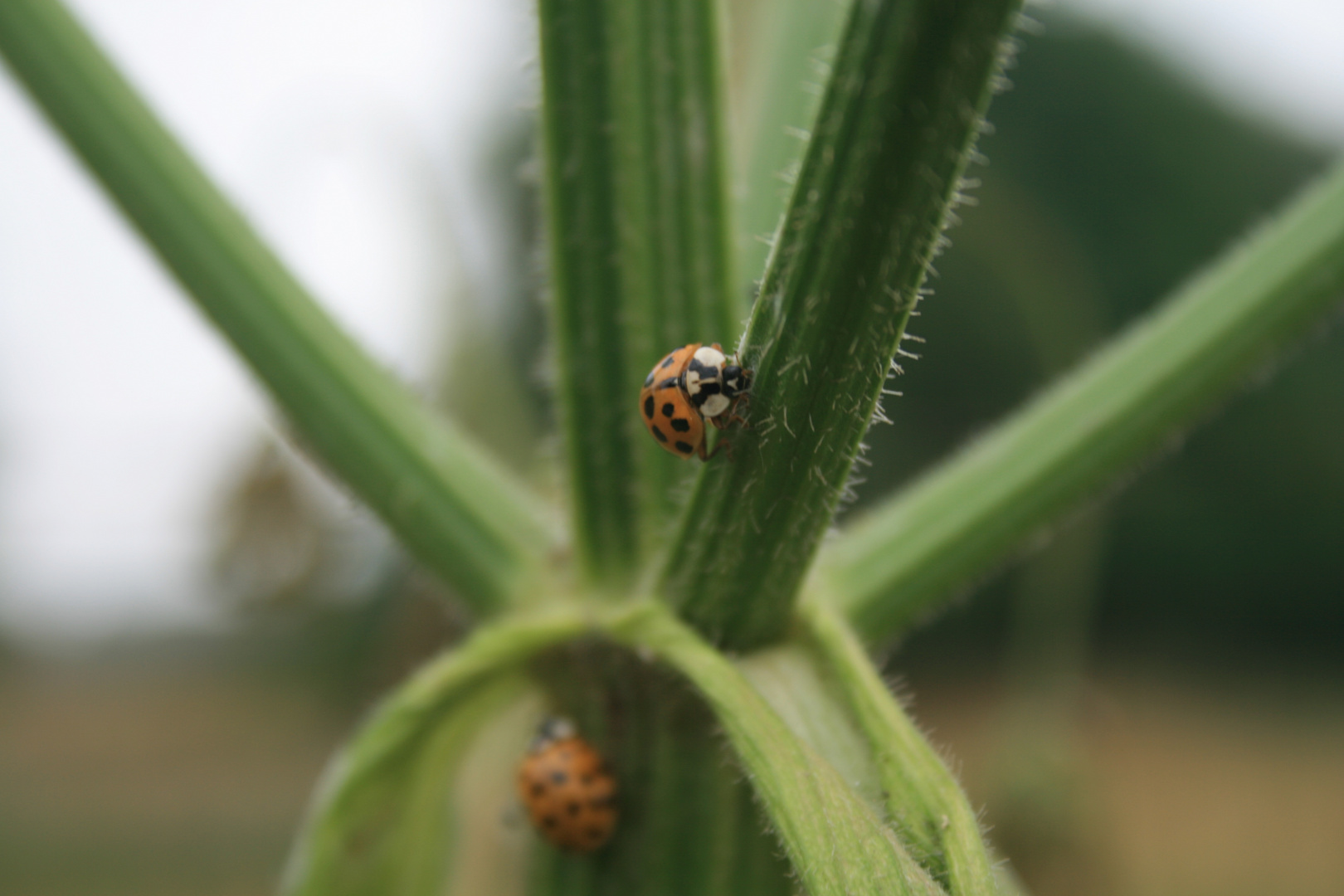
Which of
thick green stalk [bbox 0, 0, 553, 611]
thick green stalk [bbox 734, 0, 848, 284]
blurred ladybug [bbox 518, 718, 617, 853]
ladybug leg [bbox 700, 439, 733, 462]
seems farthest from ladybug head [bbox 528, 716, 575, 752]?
thick green stalk [bbox 734, 0, 848, 284]

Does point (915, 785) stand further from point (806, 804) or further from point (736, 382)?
point (736, 382)

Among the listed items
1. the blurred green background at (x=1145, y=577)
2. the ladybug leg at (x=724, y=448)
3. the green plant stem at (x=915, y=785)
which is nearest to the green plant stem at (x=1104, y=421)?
the green plant stem at (x=915, y=785)

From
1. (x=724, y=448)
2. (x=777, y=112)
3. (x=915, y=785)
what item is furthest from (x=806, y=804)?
(x=777, y=112)

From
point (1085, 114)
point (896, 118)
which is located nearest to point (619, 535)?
point (896, 118)

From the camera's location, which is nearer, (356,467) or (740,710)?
(740,710)

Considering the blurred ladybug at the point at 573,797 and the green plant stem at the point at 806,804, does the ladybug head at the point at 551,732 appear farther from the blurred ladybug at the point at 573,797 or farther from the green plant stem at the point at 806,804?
the green plant stem at the point at 806,804

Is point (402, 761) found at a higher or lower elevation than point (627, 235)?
lower

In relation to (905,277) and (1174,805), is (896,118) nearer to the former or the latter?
(905,277)
